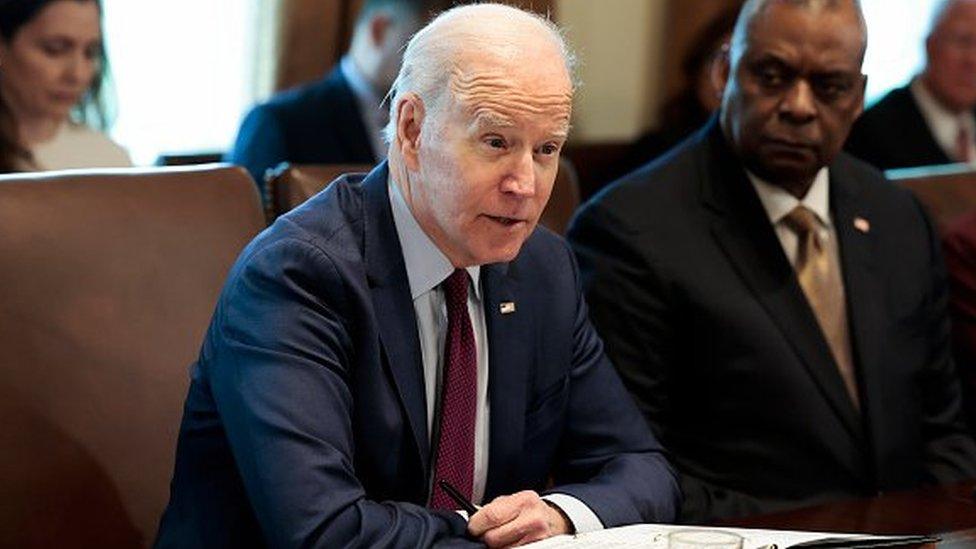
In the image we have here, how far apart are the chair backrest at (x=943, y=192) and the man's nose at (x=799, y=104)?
55 centimetres

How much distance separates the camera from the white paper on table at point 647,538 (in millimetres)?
1936

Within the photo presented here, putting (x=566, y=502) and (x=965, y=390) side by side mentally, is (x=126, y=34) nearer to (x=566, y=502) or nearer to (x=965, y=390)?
(x=965, y=390)

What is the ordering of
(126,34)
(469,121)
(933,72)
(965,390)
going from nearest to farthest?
(469,121), (965,390), (126,34), (933,72)

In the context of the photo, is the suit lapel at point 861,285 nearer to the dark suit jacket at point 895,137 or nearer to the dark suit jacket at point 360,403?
the dark suit jacket at point 360,403

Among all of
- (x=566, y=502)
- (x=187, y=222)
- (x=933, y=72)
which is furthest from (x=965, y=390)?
(x=933, y=72)

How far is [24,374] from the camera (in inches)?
89.2

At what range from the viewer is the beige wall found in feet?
19.5

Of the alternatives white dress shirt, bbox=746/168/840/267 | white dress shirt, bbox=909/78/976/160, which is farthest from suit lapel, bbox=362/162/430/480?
white dress shirt, bbox=909/78/976/160

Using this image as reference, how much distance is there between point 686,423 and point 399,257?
2.77 ft

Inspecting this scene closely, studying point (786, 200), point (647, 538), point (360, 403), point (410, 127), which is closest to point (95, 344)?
point (360, 403)

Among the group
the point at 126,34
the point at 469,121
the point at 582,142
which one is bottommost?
the point at 582,142

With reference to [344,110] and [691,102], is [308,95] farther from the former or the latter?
[691,102]

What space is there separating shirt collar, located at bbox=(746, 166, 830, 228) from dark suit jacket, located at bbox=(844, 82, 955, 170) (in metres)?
2.15

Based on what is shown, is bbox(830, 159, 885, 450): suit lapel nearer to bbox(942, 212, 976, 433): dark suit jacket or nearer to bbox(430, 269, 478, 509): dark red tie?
bbox(942, 212, 976, 433): dark suit jacket
